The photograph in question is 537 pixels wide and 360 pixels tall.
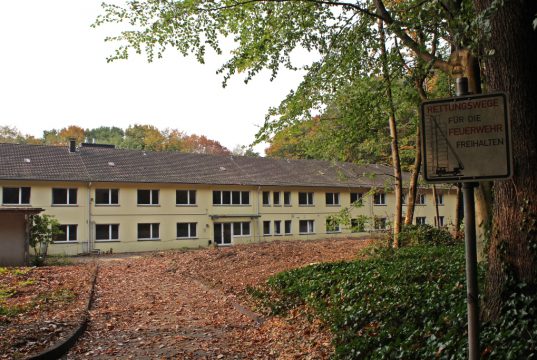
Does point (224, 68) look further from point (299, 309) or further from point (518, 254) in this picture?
point (518, 254)

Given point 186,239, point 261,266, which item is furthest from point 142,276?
point 186,239

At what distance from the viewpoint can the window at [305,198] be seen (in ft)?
155

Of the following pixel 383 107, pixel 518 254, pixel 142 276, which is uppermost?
pixel 383 107

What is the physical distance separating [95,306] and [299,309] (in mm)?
5735

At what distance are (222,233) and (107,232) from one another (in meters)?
9.99

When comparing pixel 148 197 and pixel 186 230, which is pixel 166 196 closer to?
pixel 148 197

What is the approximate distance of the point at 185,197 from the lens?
4097 cm

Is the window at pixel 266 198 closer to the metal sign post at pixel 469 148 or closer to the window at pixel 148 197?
the window at pixel 148 197

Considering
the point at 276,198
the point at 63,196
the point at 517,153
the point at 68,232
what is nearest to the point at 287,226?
the point at 276,198

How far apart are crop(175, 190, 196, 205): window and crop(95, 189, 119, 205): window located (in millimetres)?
5092

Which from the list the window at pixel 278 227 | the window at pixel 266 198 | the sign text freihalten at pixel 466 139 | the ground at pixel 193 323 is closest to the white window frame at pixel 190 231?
the window at pixel 266 198

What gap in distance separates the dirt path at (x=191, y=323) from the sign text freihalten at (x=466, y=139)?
15.8ft

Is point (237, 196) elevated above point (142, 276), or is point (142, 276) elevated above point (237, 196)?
point (237, 196)

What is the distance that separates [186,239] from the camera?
130ft
